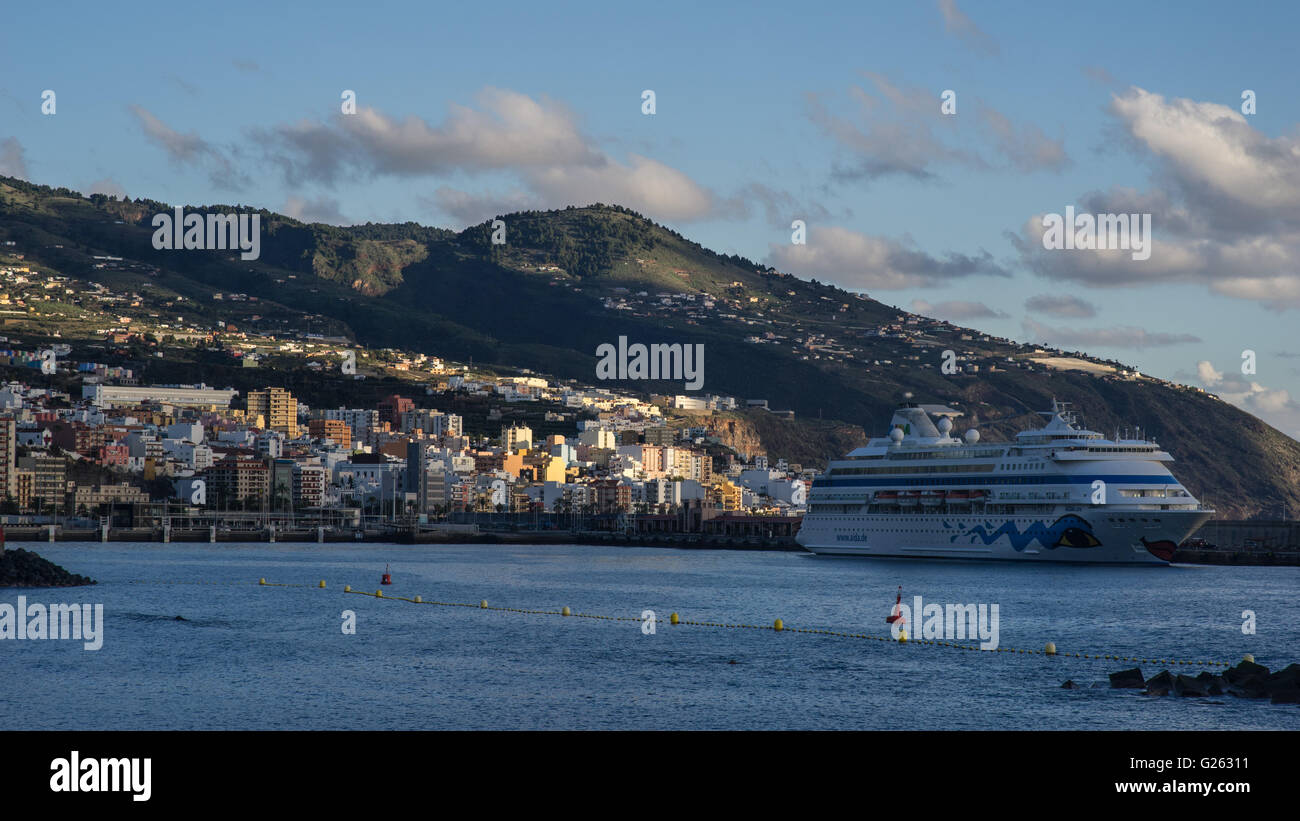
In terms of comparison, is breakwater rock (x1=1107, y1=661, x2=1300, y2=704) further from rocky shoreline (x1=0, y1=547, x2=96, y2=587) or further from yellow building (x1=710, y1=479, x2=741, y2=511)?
yellow building (x1=710, y1=479, x2=741, y2=511)

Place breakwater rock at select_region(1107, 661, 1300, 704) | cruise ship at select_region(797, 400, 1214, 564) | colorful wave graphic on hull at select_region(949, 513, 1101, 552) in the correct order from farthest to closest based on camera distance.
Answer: colorful wave graphic on hull at select_region(949, 513, 1101, 552), cruise ship at select_region(797, 400, 1214, 564), breakwater rock at select_region(1107, 661, 1300, 704)

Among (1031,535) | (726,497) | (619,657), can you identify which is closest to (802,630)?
(619,657)

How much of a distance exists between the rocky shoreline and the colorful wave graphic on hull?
52.9m

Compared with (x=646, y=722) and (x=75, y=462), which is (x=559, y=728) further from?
(x=75, y=462)

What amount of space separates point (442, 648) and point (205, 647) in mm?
6962

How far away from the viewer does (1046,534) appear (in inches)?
3479

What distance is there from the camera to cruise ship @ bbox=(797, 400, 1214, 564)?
85.3 m

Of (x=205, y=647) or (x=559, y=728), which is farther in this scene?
(x=205, y=647)

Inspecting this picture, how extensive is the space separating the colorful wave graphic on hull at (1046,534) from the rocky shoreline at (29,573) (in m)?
52.9

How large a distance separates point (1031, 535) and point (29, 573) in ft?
184

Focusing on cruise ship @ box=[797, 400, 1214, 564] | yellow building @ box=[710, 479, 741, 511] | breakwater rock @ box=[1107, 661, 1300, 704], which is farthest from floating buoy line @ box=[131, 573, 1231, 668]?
yellow building @ box=[710, 479, 741, 511]
